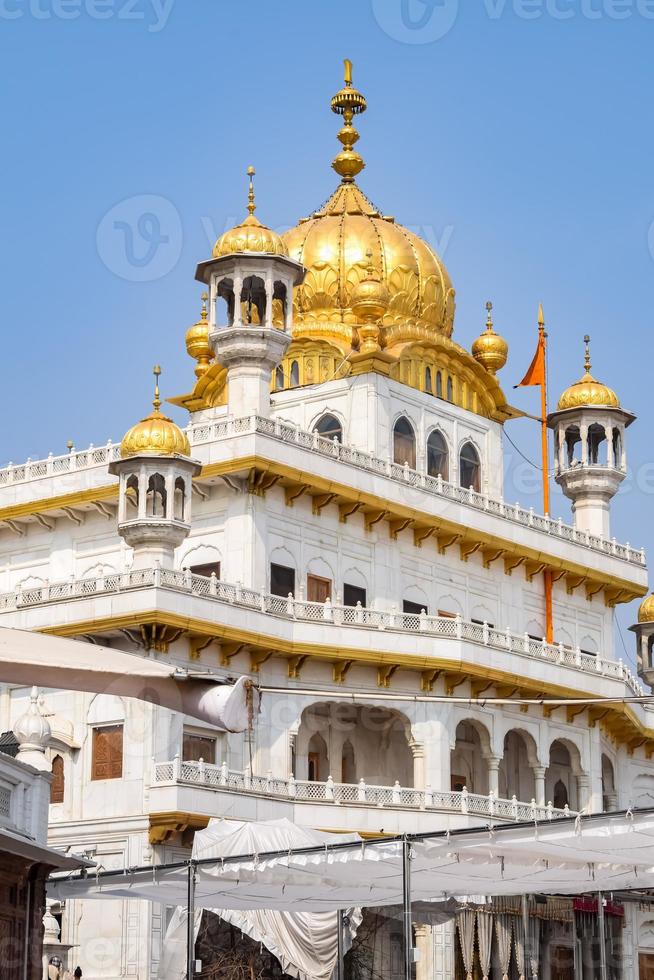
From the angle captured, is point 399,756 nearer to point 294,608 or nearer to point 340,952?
point 294,608

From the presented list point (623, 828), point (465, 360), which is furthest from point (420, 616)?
point (623, 828)

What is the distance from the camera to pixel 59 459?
45688 mm

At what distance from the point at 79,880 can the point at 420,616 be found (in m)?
16.3

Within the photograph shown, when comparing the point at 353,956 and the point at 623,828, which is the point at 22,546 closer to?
the point at 353,956

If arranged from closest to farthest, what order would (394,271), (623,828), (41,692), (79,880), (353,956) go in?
(623,828) → (79,880) → (353,956) → (41,692) → (394,271)

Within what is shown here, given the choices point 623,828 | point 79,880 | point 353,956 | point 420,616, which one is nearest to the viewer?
point 623,828

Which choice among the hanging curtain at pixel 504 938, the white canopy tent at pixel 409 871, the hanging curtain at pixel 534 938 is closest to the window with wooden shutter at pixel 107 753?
the white canopy tent at pixel 409 871

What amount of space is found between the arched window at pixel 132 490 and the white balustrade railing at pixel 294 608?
2.32 m

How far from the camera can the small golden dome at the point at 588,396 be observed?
54.2 m

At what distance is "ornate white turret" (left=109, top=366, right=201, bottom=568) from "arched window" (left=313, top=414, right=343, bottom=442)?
8.59m

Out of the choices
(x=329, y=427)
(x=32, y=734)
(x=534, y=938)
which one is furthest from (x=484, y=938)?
(x=329, y=427)

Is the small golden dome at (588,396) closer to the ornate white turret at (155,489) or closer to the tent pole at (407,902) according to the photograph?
the ornate white turret at (155,489)

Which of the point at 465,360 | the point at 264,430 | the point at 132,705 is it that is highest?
the point at 465,360

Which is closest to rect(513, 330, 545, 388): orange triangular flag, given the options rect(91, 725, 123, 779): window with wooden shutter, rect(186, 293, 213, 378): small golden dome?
rect(186, 293, 213, 378): small golden dome
